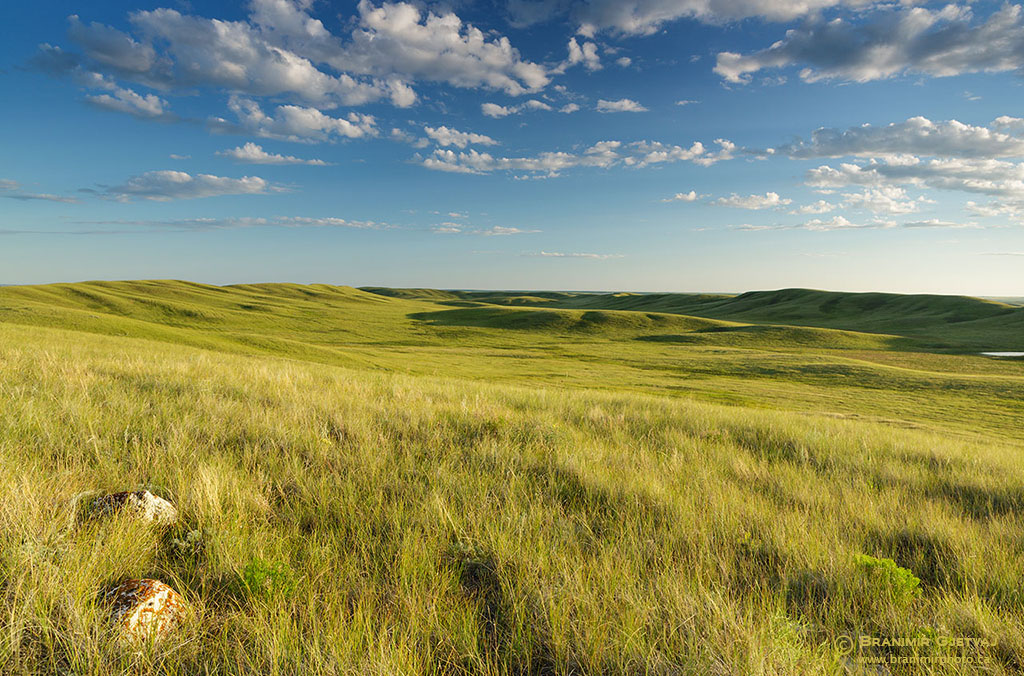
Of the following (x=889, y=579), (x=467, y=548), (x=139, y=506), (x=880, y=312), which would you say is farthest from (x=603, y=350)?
(x=880, y=312)

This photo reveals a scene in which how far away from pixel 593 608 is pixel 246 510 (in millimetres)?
2696

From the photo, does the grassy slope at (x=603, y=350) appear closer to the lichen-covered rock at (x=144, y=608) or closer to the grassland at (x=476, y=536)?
the grassland at (x=476, y=536)

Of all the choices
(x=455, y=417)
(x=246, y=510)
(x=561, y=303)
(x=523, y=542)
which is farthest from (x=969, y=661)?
(x=561, y=303)

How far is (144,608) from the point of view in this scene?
2.37m

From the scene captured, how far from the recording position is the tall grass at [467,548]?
234 cm

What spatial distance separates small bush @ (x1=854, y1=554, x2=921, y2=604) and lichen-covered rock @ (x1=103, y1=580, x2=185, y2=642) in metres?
4.16

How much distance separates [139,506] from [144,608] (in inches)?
46.9

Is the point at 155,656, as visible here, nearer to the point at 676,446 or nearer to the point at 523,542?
the point at 523,542

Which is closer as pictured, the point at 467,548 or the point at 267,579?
the point at 267,579

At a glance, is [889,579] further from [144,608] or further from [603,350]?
[603,350]

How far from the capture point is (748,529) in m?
3.88

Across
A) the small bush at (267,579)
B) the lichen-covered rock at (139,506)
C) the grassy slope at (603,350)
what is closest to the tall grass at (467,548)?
the small bush at (267,579)

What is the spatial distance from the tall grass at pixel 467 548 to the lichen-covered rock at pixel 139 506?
0.12 metres

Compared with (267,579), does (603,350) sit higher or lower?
lower
